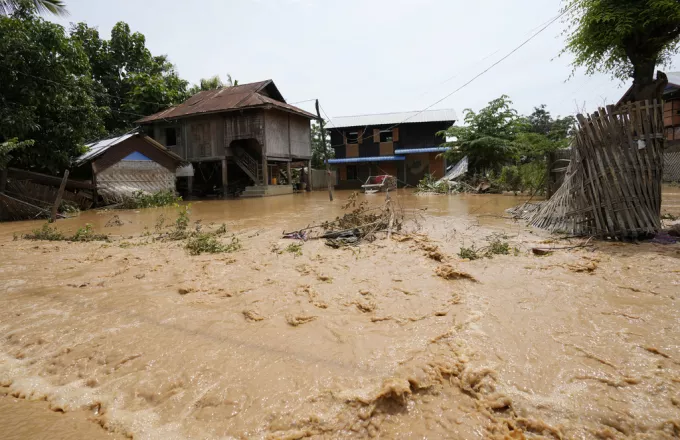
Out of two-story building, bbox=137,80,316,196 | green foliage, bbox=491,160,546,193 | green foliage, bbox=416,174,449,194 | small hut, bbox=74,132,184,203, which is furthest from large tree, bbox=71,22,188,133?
green foliage, bbox=491,160,546,193

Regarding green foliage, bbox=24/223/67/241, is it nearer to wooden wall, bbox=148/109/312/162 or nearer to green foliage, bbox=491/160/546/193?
wooden wall, bbox=148/109/312/162

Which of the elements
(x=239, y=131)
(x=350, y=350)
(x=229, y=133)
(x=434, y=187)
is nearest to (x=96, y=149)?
(x=229, y=133)

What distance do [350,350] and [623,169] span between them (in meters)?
4.94

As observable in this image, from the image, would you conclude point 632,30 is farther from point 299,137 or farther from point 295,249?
point 299,137

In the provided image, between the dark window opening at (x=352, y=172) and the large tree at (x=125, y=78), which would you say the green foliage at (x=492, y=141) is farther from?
the large tree at (x=125, y=78)

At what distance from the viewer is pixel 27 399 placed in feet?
6.75

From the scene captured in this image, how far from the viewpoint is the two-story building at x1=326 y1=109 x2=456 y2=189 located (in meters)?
27.5

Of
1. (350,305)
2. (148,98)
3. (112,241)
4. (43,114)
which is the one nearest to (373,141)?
(148,98)

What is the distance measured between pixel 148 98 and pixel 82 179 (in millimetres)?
10920

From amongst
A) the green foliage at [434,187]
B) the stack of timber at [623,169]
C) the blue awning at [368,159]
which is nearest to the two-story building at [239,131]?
the blue awning at [368,159]

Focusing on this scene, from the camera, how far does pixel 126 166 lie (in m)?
15.9

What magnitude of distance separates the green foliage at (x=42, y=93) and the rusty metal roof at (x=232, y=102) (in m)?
6.62

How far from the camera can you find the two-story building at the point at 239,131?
19.9 m

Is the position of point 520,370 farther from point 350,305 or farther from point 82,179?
point 82,179
